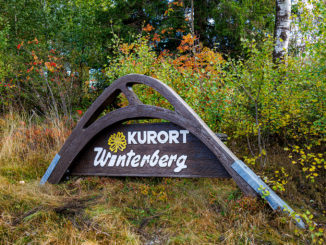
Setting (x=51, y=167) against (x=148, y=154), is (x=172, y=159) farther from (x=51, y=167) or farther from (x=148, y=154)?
(x=51, y=167)

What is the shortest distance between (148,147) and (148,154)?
0.28 ft

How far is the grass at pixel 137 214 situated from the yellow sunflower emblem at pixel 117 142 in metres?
0.58

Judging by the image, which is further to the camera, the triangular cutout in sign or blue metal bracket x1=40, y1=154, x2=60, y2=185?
blue metal bracket x1=40, y1=154, x2=60, y2=185

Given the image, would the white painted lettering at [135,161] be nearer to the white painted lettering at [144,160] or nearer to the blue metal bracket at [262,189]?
the white painted lettering at [144,160]

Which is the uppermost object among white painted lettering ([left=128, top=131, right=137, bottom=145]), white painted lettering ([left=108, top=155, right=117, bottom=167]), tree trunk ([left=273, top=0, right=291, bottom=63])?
tree trunk ([left=273, top=0, right=291, bottom=63])

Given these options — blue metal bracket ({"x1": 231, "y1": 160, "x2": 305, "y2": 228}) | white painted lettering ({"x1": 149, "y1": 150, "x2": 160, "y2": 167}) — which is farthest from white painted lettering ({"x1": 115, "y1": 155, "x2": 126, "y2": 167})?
blue metal bracket ({"x1": 231, "y1": 160, "x2": 305, "y2": 228})

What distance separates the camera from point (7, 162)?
438cm

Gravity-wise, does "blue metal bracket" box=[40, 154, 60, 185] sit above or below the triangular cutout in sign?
below

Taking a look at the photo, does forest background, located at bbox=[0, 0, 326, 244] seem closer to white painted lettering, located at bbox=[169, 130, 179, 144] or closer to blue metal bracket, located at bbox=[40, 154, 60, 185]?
blue metal bracket, located at bbox=[40, 154, 60, 185]

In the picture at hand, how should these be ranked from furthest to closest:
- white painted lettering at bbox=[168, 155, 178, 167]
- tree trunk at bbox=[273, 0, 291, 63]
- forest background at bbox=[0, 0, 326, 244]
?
tree trunk at bbox=[273, 0, 291, 63], white painted lettering at bbox=[168, 155, 178, 167], forest background at bbox=[0, 0, 326, 244]

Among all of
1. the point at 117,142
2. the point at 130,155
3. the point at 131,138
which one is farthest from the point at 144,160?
the point at 117,142

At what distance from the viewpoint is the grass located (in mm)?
2322

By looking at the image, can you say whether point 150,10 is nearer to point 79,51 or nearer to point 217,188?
point 79,51

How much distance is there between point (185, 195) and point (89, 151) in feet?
4.58
